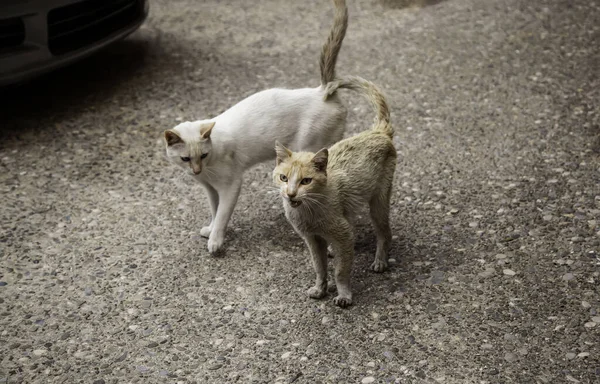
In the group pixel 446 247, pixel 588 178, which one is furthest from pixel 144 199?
pixel 588 178

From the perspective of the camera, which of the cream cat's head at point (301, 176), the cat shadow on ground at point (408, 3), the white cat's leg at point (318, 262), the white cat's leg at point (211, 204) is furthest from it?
the cat shadow on ground at point (408, 3)

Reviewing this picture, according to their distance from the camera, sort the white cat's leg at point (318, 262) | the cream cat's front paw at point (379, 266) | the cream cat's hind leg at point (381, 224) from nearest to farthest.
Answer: the white cat's leg at point (318, 262) → the cream cat's hind leg at point (381, 224) → the cream cat's front paw at point (379, 266)

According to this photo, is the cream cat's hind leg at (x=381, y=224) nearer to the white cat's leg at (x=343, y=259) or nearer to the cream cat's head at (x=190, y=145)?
the white cat's leg at (x=343, y=259)

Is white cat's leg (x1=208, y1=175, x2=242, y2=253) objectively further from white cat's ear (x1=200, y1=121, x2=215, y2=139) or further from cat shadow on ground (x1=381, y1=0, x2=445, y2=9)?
cat shadow on ground (x1=381, y1=0, x2=445, y2=9)

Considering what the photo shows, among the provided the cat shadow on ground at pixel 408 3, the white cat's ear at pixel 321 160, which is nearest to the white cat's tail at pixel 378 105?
the white cat's ear at pixel 321 160

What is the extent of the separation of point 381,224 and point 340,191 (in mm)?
407

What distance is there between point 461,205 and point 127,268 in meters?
2.03

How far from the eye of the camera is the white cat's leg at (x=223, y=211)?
3605 millimetres

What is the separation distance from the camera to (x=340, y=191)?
10.2 feet

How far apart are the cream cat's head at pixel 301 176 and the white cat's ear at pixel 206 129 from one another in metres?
0.56

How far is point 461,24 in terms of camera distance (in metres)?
6.22

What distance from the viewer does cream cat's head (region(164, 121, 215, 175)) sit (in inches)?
131

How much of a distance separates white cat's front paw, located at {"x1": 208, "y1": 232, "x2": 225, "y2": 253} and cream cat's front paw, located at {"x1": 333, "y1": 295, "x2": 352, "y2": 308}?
80 cm

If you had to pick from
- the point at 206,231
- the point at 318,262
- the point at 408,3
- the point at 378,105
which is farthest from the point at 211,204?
the point at 408,3
